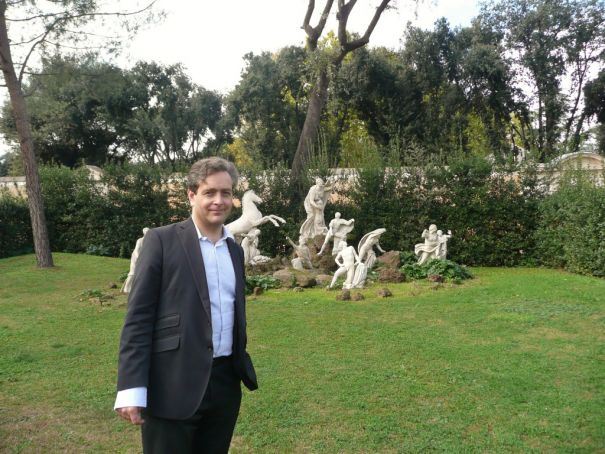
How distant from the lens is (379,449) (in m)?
3.75

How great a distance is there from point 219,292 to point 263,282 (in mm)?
8139

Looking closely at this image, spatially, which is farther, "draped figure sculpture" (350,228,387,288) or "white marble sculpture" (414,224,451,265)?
"white marble sculpture" (414,224,451,265)

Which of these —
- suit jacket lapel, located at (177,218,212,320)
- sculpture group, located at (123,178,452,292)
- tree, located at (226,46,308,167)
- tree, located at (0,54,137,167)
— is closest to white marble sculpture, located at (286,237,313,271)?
sculpture group, located at (123,178,452,292)

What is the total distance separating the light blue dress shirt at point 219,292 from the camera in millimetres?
2250

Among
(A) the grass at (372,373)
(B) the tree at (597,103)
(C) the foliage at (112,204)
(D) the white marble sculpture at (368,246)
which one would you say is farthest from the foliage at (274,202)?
(B) the tree at (597,103)

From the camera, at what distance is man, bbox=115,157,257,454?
81.7 inches

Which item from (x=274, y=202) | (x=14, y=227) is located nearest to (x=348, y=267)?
(x=274, y=202)

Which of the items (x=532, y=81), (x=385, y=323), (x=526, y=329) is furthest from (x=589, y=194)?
(x=532, y=81)

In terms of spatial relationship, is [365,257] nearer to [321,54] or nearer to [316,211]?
[316,211]

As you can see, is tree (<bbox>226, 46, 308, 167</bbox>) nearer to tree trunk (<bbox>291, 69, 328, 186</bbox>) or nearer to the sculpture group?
tree trunk (<bbox>291, 69, 328, 186</bbox>)

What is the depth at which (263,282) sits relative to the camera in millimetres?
10352

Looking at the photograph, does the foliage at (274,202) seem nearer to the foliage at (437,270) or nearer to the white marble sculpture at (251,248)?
the white marble sculpture at (251,248)

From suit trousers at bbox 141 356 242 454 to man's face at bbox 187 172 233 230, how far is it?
651 mm

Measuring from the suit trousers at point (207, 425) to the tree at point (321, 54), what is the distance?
1350cm
